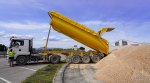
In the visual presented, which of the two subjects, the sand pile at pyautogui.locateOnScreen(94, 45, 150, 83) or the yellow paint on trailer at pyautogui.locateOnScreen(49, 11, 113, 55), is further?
the yellow paint on trailer at pyautogui.locateOnScreen(49, 11, 113, 55)

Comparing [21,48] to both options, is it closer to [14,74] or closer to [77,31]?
[77,31]

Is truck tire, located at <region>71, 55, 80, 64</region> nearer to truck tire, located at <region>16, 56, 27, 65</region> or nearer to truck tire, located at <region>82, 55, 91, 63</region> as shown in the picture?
truck tire, located at <region>82, 55, 91, 63</region>

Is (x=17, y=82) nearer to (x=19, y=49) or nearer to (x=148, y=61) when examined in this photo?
(x=148, y=61)

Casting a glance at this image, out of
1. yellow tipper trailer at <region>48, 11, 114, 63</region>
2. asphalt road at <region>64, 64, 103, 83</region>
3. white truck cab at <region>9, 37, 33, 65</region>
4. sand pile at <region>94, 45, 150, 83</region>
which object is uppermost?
yellow tipper trailer at <region>48, 11, 114, 63</region>

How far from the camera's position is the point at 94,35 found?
22.4 meters

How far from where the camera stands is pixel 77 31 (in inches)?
875

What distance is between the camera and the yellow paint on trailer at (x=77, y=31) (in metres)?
22.0

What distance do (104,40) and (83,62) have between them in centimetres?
321

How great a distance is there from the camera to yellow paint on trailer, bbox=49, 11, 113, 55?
21984 millimetres

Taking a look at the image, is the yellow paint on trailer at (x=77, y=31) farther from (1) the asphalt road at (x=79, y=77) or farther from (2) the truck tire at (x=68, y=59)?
(1) the asphalt road at (x=79, y=77)

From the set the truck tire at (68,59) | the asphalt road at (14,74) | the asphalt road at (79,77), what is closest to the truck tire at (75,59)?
the truck tire at (68,59)

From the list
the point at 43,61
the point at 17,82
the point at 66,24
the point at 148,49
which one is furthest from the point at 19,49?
the point at 148,49

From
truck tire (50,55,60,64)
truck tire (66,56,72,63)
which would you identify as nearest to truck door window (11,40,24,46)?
truck tire (50,55,60,64)

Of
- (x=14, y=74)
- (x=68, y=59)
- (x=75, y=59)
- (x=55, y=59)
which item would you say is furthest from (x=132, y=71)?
(x=55, y=59)
